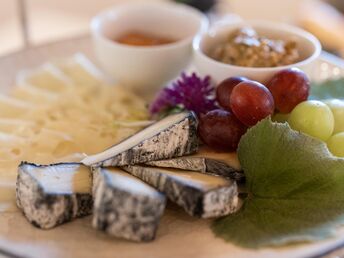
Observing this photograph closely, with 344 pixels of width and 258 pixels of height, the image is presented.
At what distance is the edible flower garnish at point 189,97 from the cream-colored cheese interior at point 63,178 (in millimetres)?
358

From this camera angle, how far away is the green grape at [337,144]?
1.13 metres

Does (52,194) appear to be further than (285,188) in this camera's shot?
No

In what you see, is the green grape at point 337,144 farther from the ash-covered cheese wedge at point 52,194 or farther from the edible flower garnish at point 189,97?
the ash-covered cheese wedge at point 52,194

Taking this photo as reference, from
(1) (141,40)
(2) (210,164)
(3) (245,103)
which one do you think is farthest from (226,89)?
(1) (141,40)

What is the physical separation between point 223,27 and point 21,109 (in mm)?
587

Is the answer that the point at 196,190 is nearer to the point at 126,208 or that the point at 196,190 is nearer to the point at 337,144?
the point at 126,208

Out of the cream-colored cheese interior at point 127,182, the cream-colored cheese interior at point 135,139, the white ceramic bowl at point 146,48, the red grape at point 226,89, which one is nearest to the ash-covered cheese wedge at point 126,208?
the cream-colored cheese interior at point 127,182

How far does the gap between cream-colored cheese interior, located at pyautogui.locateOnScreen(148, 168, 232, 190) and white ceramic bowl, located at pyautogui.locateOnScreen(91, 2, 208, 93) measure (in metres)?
0.53

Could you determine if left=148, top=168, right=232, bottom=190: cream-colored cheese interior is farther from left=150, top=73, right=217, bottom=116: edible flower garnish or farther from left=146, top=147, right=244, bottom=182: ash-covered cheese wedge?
left=150, top=73, right=217, bottom=116: edible flower garnish

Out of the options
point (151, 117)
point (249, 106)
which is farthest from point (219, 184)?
point (151, 117)

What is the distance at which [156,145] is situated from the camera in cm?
106

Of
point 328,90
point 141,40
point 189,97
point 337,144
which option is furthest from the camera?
point 141,40

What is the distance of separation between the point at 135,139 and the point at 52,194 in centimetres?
23

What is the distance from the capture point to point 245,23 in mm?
1486
